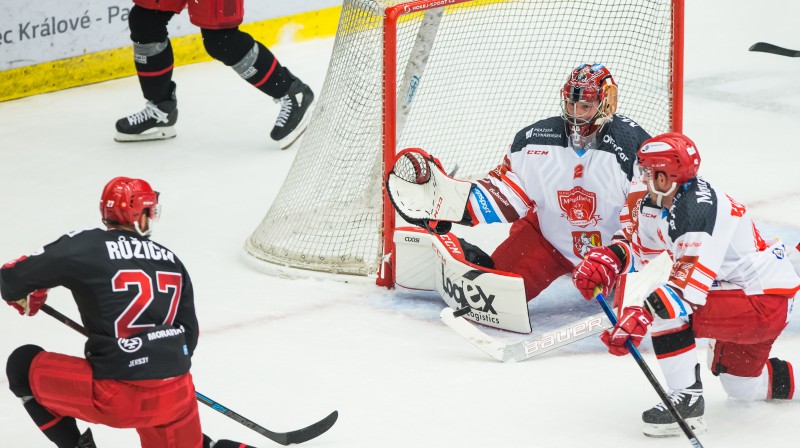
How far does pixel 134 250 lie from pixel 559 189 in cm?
178

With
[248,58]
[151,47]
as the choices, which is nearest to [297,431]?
→ [248,58]

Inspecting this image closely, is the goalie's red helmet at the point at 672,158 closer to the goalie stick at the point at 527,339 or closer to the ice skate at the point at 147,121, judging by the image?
the goalie stick at the point at 527,339

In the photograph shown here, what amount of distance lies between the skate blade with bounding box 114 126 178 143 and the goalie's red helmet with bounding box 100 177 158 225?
3.45m

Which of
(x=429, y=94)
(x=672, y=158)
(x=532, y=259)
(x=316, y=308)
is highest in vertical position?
(x=672, y=158)

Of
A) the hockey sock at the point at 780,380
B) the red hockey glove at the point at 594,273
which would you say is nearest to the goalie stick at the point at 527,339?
the red hockey glove at the point at 594,273

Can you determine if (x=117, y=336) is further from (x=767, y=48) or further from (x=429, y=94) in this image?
(x=767, y=48)

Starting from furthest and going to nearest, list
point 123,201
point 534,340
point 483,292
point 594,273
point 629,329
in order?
point 483,292 < point 534,340 < point 594,273 < point 629,329 < point 123,201

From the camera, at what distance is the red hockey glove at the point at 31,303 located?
3.25 metres

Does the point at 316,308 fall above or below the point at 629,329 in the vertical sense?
below

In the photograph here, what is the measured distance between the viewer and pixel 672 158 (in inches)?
139

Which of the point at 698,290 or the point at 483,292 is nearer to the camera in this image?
the point at 698,290

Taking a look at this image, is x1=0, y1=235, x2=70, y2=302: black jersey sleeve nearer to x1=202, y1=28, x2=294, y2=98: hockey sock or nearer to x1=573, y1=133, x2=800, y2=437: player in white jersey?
x1=573, y1=133, x2=800, y2=437: player in white jersey

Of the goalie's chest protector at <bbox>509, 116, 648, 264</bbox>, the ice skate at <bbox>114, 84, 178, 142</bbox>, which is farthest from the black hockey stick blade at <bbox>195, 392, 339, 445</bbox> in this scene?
the ice skate at <bbox>114, 84, 178, 142</bbox>

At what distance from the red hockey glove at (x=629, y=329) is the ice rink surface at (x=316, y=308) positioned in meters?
0.33
